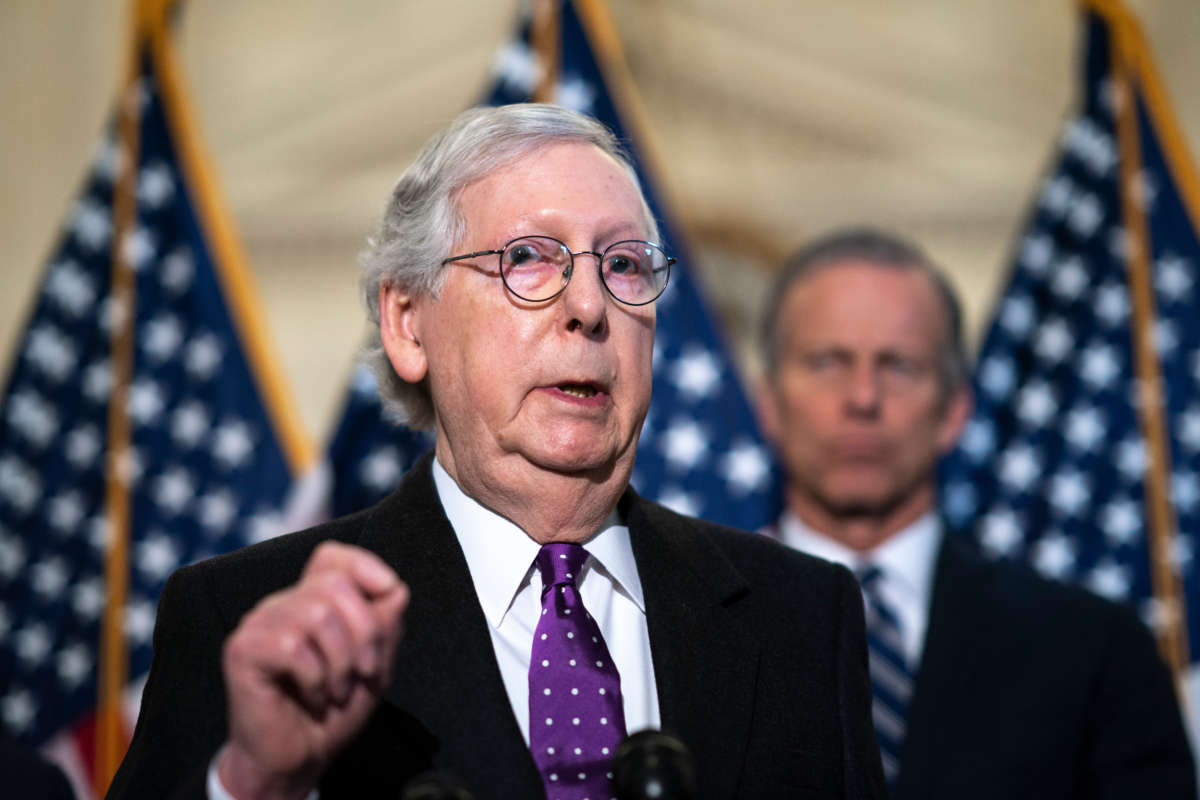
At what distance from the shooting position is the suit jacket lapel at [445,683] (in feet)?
4.80

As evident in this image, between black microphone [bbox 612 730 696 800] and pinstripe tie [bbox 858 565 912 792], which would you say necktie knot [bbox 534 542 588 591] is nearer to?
black microphone [bbox 612 730 696 800]

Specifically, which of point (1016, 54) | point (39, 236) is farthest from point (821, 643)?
point (39, 236)

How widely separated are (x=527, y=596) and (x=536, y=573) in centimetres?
3

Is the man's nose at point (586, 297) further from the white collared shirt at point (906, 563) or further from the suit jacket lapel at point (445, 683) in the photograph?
the white collared shirt at point (906, 563)

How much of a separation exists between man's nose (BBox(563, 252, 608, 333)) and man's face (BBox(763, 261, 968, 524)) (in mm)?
1496

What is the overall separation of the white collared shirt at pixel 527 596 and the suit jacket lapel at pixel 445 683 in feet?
0.12

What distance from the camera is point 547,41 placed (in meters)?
4.38

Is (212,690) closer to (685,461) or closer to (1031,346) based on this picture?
(685,461)

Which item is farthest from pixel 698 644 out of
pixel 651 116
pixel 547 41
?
pixel 651 116

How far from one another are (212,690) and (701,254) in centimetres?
376

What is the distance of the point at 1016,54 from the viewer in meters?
5.22

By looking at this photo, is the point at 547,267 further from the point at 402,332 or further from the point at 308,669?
the point at 308,669

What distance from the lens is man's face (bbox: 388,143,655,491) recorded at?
1626 millimetres

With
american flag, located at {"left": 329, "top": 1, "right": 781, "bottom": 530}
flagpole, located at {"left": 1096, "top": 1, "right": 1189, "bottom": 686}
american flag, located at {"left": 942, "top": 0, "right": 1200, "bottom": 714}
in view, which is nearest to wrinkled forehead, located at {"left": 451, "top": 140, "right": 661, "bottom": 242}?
american flag, located at {"left": 329, "top": 1, "right": 781, "bottom": 530}
